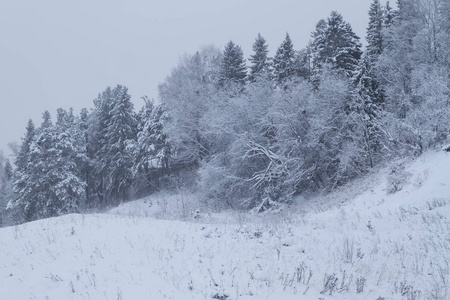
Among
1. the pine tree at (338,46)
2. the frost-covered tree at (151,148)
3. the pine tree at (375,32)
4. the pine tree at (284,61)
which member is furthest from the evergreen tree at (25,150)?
the pine tree at (375,32)

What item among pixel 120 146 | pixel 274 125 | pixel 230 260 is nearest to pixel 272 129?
pixel 274 125

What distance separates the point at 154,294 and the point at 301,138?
22.2 metres

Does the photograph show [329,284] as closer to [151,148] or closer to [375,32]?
[151,148]

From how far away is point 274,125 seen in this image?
2575 cm

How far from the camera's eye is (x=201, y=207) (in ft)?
90.6

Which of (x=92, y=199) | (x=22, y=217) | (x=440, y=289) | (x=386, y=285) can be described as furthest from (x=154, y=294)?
(x=92, y=199)

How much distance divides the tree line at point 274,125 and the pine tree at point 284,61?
11 centimetres

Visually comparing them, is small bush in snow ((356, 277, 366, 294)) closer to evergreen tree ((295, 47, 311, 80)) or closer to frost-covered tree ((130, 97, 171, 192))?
frost-covered tree ((130, 97, 171, 192))

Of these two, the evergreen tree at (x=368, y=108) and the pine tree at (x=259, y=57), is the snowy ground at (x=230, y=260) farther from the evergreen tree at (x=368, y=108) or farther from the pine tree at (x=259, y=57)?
the pine tree at (x=259, y=57)

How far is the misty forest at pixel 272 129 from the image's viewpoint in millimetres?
22953

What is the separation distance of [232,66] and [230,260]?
32.9 metres

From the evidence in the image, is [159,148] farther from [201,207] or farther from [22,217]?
[22,217]

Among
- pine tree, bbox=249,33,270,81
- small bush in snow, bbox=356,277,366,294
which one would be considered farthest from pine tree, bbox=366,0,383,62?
small bush in snow, bbox=356,277,366,294

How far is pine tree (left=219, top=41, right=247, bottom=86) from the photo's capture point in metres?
37.2
